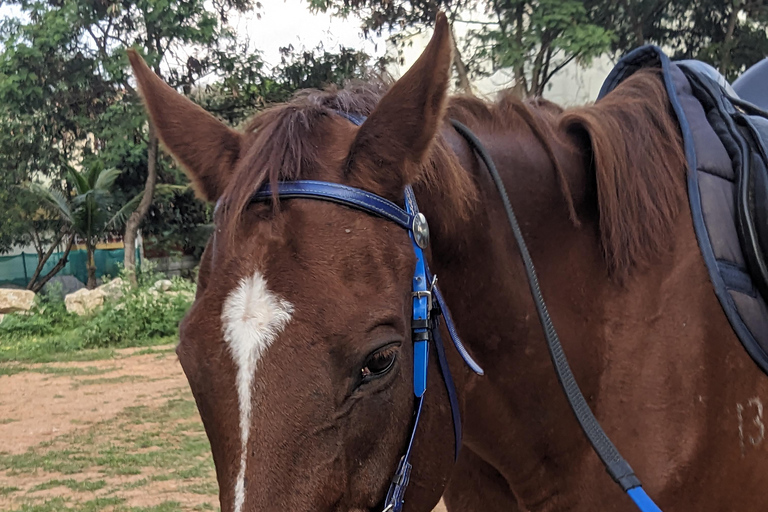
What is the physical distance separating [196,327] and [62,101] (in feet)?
55.9

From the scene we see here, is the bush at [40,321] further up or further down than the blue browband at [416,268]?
further down

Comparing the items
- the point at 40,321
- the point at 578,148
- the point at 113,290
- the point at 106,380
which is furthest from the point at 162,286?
the point at 578,148

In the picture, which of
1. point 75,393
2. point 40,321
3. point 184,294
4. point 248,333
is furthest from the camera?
point 40,321

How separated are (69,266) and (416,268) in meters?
20.4

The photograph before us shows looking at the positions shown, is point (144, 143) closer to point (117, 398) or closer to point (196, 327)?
point (117, 398)

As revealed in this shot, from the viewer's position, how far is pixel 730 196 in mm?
1797

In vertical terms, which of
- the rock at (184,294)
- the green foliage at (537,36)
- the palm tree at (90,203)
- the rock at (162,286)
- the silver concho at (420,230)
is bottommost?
the rock at (184,294)

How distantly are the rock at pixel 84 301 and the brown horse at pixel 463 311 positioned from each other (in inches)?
528

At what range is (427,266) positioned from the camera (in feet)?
4.69

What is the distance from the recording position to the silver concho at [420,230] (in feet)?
4.58

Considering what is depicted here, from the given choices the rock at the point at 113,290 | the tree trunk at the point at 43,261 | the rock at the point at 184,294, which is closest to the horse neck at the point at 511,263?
the rock at the point at 184,294

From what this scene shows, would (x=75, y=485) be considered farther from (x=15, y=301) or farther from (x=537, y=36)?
(x=15, y=301)

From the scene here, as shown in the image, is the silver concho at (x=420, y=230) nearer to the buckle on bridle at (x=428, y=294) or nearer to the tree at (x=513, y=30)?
the buckle on bridle at (x=428, y=294)

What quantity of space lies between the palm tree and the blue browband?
603 inches
